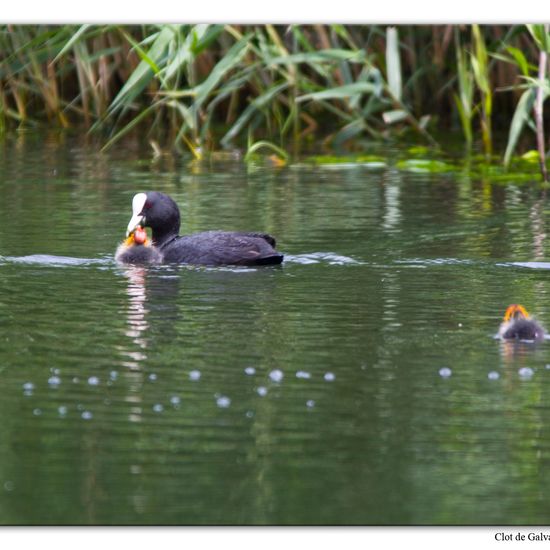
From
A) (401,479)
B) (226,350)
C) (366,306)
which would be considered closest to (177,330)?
(226,350)

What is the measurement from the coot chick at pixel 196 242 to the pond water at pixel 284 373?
12cm

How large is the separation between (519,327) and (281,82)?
915 centimetres

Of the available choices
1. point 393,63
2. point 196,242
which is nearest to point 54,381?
point 196,242

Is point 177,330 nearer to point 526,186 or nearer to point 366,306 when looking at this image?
point 366,306

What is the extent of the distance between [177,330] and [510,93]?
1100cm

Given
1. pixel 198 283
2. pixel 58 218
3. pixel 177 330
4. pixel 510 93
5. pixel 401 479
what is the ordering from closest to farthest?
pixel 401 479
pixel 177 330
pixel 198 283
pixel 58 218
pixel 510 93

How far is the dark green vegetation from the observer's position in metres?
16.2

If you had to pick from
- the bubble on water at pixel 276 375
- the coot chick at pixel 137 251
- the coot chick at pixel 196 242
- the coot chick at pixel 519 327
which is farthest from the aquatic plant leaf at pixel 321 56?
the bubble on water at pixel 276 375

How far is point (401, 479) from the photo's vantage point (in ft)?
21.8

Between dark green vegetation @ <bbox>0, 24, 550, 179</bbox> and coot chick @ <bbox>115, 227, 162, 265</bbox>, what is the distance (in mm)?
3168

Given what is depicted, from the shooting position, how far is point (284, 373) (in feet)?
27.5

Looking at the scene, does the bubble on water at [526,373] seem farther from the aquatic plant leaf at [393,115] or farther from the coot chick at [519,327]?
the aquatic plant leaf at [393,115]
